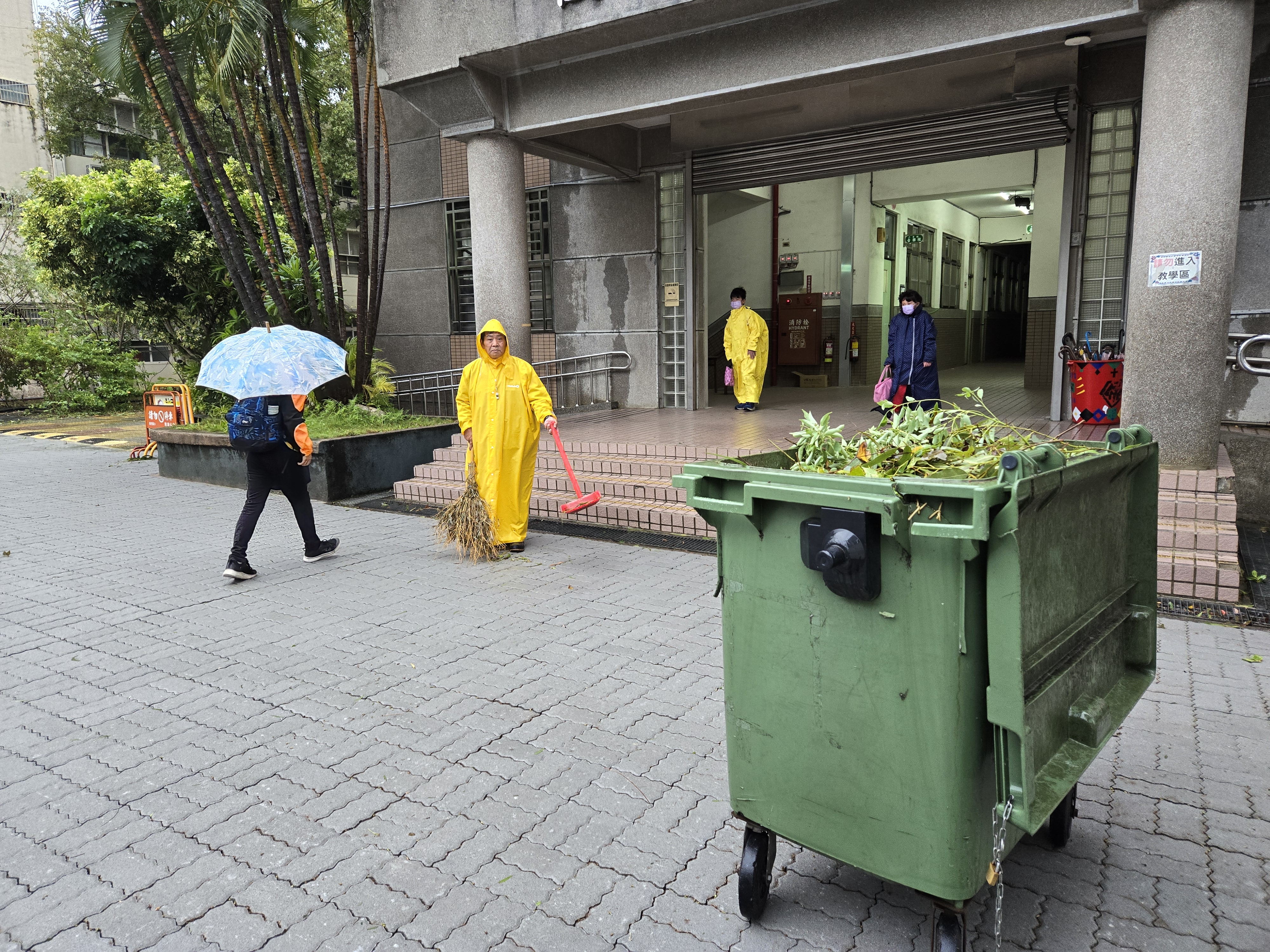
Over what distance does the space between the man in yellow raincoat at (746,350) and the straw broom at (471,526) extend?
563 centimetres

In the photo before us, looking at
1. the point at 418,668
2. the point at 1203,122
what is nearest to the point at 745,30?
the point at 1203,122

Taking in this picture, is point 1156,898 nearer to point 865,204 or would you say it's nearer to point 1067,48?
point 1067,48

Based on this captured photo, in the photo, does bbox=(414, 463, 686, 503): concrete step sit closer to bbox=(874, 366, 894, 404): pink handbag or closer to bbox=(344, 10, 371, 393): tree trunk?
bbox=(874, 366, 894, 404): pink handbag

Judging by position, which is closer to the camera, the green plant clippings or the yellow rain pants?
the green plant clippings

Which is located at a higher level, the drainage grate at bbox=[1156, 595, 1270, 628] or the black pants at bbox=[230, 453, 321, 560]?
the black pants at bbox=[230, 453, 321, 560]

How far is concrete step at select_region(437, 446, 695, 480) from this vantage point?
24.8ft

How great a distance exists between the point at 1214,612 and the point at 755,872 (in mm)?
3890

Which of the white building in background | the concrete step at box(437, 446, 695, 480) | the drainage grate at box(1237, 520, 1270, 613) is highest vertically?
the white building in background

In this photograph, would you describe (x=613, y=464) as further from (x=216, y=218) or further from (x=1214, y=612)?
(x=216, y=218)

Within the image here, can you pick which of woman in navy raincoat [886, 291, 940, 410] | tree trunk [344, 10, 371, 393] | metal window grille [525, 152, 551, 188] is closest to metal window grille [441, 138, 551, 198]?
metal window grille [525, 152, 551, 188]

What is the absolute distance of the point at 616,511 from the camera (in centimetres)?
726

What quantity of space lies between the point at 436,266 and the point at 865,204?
26.8 feet

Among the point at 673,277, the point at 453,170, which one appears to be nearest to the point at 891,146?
the point at 673,277

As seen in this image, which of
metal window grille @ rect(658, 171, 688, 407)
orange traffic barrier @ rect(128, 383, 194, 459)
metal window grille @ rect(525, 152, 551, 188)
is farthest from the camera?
metal window grille @ rect(525, 152, 551, 188)
